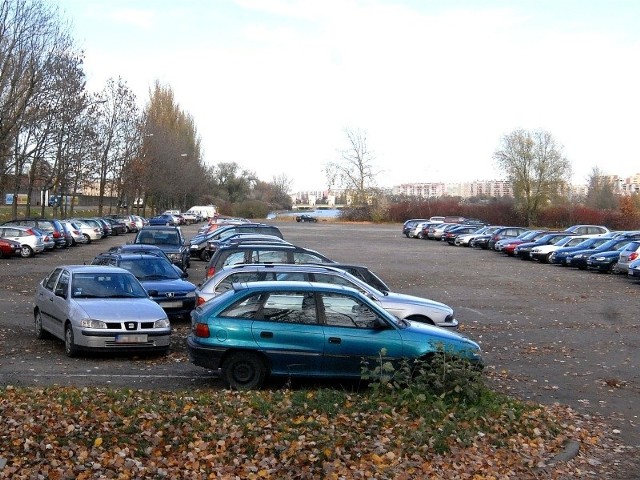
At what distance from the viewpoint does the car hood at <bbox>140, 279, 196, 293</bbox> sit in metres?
16.9

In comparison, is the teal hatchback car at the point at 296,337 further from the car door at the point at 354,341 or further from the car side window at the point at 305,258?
the car side window at the point at 305,258

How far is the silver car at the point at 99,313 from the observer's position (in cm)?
1277

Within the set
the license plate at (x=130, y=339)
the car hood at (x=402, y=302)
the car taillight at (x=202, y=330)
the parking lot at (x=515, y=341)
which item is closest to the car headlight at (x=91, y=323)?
the license plate at (x=130, y=339)

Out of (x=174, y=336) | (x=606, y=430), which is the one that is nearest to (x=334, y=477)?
(x=606, y=430)

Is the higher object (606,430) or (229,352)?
(229,352)

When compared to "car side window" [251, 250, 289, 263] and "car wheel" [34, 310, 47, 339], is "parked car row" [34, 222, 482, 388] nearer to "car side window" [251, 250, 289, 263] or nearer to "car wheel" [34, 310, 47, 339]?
"car wheel" [34, 310, 47, 339]

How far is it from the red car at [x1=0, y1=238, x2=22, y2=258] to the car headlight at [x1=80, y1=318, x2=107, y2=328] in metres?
25.7

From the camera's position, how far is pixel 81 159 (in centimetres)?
5975

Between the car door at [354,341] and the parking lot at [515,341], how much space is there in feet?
5.25

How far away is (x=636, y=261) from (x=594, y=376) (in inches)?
723

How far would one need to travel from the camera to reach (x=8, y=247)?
120ft

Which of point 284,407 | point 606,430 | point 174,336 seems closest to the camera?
point 284,407

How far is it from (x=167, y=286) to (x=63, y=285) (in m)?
3.03

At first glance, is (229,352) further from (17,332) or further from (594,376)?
(17,332)
